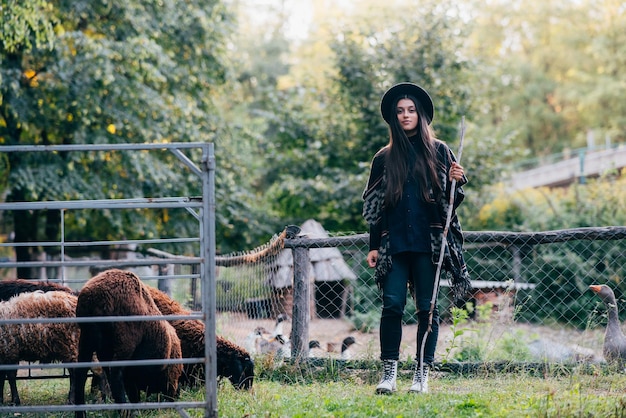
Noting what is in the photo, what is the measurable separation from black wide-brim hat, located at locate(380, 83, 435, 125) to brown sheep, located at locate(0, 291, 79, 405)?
9.73 feet

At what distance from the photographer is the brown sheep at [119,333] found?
4918mm

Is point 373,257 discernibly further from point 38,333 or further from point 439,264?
point 38,333

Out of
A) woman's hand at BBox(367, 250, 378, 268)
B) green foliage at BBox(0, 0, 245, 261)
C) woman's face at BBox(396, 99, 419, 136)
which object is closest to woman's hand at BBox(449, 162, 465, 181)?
woman's face at BBox(396, 99, 419, 136)

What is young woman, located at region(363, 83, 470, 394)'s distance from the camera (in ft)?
17.3

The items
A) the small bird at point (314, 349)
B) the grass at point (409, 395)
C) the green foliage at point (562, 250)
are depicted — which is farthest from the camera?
the green foliage at point (562, 250)

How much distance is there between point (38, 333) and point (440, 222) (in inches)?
127

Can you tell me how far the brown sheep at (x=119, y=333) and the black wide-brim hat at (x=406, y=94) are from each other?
2.30 m

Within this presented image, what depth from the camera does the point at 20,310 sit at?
A: 565 centimetres

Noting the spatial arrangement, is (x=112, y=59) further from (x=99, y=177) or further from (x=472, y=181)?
(x=472, y=181)

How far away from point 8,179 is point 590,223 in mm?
10801

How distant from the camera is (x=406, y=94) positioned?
5508 millimetres

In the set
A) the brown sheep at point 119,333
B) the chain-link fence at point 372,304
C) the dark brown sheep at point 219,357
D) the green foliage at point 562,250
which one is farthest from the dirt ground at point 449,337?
the brown sheep at point 119,333

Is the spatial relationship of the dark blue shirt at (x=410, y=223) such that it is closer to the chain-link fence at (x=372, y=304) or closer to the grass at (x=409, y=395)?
the chain-link fence at (x=372, y=304)

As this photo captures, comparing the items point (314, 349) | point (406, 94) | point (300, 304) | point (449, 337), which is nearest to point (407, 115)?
point (406, 94)
